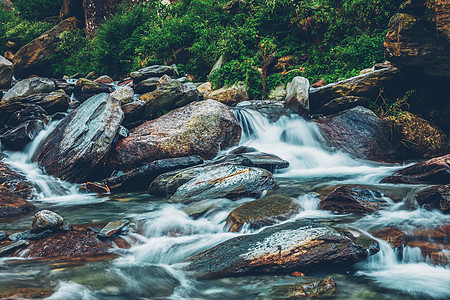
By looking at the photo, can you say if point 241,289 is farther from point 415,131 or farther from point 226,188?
point 415,131

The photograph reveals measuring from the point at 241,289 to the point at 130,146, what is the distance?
5723 mm

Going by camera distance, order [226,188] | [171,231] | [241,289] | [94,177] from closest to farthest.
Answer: [241,289]
[171,231]
[226,188]
[94,177]

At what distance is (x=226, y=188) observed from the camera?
604 cm

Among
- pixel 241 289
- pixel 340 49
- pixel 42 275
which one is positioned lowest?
pixel 241 289

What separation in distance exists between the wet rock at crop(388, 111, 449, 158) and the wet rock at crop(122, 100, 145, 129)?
7140 mm

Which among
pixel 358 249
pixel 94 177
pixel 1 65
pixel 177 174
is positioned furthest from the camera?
pixel 1 65

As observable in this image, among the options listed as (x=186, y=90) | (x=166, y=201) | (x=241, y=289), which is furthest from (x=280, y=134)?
(x=241, y=289)

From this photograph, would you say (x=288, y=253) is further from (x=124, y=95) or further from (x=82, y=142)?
(x=124, y=95)

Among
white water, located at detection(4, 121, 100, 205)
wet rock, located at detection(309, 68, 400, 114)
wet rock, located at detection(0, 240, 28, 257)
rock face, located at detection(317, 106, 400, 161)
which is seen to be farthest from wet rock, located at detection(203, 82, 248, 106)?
wet rock, located at detection(0, 240, 28, 257)

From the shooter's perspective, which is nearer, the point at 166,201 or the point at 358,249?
the point at 358,249

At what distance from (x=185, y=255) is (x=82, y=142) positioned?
4819 mm

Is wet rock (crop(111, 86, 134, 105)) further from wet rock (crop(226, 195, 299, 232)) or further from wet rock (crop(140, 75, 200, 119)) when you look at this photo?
wet rock (crop(226, 195, 299, 232))

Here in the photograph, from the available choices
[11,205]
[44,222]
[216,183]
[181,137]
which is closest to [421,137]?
[216,183]

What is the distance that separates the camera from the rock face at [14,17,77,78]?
784 inches
